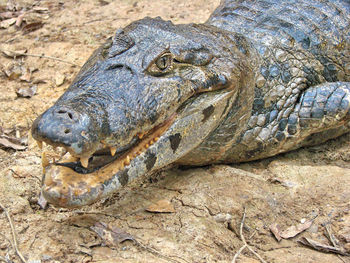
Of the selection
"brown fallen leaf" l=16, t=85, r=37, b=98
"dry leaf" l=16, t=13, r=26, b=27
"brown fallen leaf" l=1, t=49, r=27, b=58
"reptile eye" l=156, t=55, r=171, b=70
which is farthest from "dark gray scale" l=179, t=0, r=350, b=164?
"dry leaf" l=16, t=13, r=26, b=27

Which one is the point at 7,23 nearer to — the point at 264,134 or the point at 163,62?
the point at 163,62

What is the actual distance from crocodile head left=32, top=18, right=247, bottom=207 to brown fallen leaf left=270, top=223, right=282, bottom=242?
740 millimetres

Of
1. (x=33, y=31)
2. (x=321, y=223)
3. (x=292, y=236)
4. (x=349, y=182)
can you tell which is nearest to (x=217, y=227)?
(x=292, y=236)

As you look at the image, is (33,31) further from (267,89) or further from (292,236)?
(292,236)

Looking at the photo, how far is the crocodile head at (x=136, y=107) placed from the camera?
223cm

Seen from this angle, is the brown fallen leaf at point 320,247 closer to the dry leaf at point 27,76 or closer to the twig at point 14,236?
the twig at point 14,236

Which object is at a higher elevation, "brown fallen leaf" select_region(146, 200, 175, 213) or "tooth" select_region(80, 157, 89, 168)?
"tooth" select_region(80, 157, 89, 168)

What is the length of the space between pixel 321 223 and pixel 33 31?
4.17 meters

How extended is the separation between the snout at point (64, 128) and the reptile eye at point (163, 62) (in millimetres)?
700

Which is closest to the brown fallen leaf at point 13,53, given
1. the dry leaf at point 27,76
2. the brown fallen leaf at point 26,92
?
the dry leaf at point 27,76

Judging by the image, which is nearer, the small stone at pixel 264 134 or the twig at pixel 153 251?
the twig at pixel 153 251

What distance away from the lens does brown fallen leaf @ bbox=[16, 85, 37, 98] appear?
416cm

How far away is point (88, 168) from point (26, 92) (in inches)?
83.2

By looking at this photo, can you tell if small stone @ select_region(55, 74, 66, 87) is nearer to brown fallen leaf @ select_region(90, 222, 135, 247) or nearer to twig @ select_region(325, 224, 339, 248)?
brown fallen leaf @ select_region(90, 222, 135, 247)
